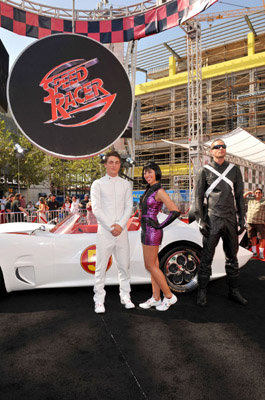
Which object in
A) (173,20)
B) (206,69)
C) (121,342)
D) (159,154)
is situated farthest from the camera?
(159,154)

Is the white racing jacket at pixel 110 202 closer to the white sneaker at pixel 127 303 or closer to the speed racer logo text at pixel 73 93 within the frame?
the white sneaker at pixel 127 303

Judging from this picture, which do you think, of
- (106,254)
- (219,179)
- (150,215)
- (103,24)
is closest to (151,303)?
(106,254)

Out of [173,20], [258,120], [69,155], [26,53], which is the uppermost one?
[258,120]

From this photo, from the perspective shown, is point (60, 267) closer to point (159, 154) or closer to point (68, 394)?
point (68, 394)

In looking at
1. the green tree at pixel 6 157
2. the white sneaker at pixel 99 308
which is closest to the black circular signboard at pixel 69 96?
the white sneaker at pixel 99 308

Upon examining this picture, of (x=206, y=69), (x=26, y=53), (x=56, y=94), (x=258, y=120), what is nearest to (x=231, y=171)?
(x=56, y=94)

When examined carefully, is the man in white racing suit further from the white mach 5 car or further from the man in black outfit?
the man in black outfit

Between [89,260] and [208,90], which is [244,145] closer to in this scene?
[89,260]

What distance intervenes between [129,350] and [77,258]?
4.18ft

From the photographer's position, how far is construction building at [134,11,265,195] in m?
25.7

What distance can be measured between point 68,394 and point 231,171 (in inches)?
101

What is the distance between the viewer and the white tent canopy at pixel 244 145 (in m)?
10.8

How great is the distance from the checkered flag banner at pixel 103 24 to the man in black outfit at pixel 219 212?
4.42 metres

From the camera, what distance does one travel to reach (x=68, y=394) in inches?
68.3
